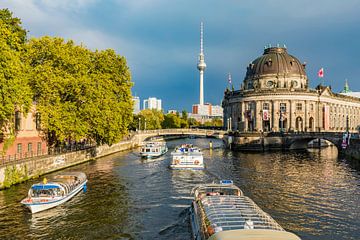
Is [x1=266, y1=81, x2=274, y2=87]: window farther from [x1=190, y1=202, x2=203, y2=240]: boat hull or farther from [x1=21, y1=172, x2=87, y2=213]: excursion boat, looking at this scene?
[x1=190, y1=202, x2=203, y2=240]: boat hull

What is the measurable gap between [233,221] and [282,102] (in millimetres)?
111892

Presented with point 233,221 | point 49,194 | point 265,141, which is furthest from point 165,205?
point 265,141

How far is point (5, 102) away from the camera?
39.1 m

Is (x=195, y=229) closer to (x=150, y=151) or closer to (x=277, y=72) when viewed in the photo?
(x=150, y=151)

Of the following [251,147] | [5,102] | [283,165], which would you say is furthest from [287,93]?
[5,102]

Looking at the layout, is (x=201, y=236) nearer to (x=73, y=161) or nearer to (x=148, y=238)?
(x=148, y=238)

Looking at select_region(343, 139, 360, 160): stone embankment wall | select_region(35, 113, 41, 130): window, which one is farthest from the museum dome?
select_region(35, 113, 41, 130): window

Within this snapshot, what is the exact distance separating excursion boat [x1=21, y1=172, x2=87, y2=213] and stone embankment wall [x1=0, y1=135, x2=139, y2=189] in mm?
7143

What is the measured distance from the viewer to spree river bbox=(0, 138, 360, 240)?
27938mm

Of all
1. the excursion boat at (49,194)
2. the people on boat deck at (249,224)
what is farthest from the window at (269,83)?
the people on boat deck at (249,224)

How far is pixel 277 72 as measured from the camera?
13862 centimetres

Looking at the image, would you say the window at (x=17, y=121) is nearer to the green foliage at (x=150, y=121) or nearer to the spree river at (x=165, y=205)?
the spree river at (x=165, y=205)

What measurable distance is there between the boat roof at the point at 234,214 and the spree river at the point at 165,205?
13.4 feet

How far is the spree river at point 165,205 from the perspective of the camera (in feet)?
91.7
